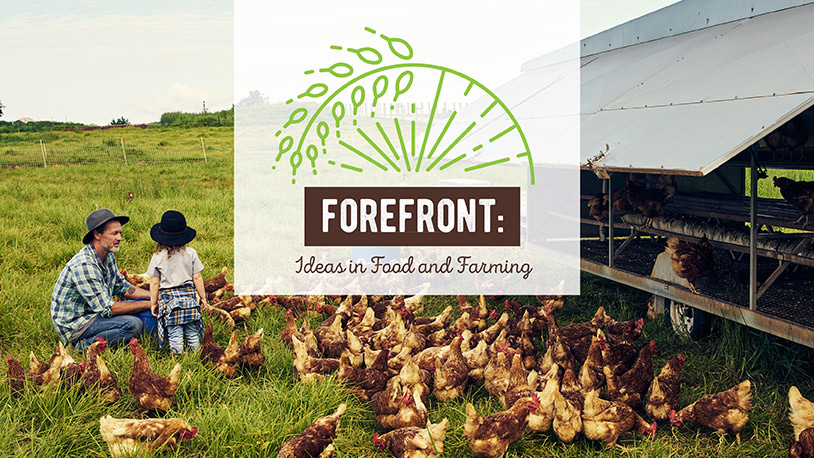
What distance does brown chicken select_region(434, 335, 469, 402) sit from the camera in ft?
16.2

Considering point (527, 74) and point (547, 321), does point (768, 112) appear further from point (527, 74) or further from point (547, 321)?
point (527, 74)

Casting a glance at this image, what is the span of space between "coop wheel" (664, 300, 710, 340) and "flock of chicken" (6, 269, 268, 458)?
13.0 feet

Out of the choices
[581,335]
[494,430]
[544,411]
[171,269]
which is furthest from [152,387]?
[581,335]

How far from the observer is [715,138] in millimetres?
4590

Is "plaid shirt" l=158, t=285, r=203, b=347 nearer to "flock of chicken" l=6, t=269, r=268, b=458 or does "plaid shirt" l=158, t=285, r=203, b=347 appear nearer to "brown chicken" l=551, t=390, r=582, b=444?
"flock of chicken" l=6, t=269, r=268, b=458

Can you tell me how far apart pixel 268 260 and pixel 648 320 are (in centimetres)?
591

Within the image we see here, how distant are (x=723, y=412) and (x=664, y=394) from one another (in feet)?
1.26

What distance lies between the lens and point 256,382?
5285mm

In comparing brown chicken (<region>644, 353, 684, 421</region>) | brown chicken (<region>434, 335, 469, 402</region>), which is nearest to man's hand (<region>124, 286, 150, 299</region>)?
brown chicken (<region>434, 335, 469, 402</region>)

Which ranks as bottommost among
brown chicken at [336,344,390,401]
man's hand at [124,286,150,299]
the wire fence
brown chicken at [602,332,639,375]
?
brown chicken at [336,344,390,401]

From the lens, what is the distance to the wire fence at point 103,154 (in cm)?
2286

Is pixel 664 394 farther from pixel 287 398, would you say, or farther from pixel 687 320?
pixel 287 398

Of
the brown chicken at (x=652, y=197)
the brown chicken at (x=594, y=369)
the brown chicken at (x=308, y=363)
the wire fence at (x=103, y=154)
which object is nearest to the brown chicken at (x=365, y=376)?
the brown chicken at (x=308, y=363)

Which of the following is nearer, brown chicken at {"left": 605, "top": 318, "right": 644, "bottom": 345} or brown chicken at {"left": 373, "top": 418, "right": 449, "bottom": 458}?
brown chicken at {"left": 373, "top": 418, "right": 449, "bottom": 458}
